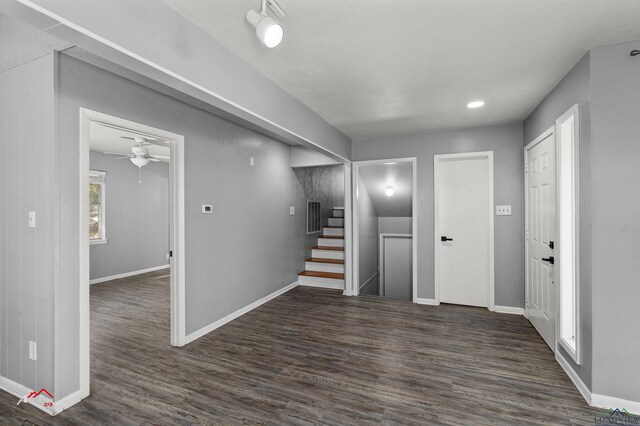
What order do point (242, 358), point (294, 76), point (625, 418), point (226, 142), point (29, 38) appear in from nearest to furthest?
point (625, 418) → point (29, 38) → point (294, 76) → point (242, 358) → point (226, 142)

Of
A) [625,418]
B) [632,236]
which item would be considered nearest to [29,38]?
[632,236]

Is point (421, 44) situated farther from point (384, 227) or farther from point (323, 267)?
point (384, 227)

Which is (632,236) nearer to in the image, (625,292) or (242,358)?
(625,292)

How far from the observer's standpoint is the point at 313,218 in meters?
6.03

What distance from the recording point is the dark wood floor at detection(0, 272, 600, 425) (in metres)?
1.97

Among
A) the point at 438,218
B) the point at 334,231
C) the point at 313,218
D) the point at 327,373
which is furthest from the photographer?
the point at 334,231

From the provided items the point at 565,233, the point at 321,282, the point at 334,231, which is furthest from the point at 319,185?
the point at 565,233

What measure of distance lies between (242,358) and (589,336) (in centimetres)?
264

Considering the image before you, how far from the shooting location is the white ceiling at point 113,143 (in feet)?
13.6

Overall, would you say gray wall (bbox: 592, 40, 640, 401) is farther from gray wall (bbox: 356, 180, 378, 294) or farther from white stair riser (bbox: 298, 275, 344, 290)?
white stair riser (bbox: 298, 275, 344, 290)

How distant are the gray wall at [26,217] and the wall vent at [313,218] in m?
4.12

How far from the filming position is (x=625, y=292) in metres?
2.00

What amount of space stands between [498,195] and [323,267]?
295 cm

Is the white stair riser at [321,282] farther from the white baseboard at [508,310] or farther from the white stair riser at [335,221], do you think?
the white baseboard at [508,310]
